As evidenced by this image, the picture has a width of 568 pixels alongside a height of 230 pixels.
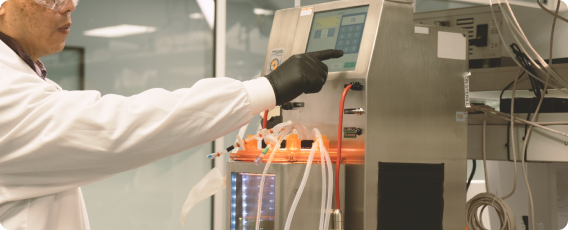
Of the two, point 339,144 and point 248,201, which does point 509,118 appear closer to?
point 339,144

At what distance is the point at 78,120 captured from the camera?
2.60 feet

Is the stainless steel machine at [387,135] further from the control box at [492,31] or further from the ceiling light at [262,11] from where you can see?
the ceiling light at [262,11]

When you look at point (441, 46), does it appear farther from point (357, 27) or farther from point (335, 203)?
point (335, 203)

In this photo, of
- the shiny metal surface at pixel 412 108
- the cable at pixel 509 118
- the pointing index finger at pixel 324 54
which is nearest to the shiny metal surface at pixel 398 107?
the shiny metal surface at pixel 412 108

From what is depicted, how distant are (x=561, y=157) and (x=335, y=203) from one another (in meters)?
0.81

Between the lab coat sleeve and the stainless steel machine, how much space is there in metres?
0.35

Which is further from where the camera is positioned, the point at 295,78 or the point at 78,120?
the point at 295,78

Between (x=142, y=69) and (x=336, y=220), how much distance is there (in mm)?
2255

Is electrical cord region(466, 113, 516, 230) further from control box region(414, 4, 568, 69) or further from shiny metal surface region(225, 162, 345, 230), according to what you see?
shiny metal surface region(225, 162, 345, 230)

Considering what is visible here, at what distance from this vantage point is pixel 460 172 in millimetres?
1267

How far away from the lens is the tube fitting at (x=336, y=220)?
1144 mm

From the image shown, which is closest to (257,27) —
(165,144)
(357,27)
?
(357,27)

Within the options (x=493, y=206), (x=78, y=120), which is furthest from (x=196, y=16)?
(x=78, y=120)

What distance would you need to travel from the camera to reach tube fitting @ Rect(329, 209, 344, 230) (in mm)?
1144
